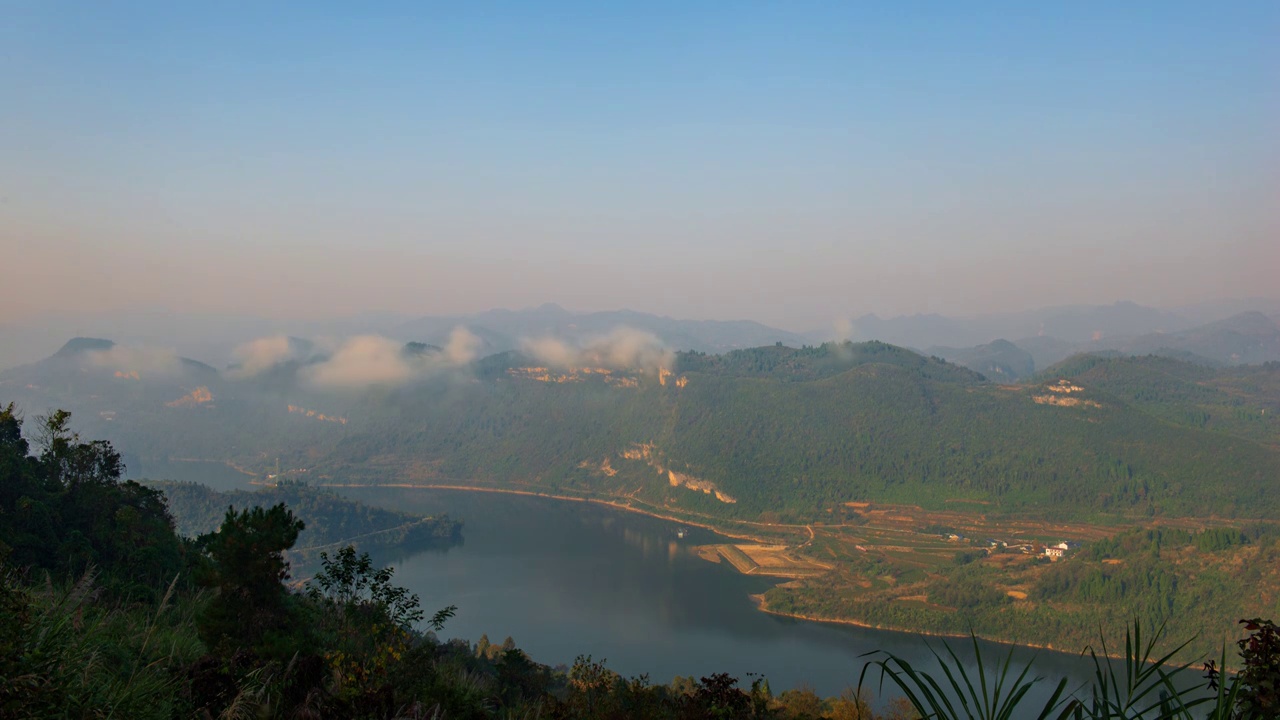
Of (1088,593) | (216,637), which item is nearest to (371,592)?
(216,637)

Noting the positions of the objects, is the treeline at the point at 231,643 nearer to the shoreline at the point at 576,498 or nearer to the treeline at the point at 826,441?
the shoreline at the point at 576,498

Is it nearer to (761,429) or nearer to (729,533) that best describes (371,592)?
(729,533)

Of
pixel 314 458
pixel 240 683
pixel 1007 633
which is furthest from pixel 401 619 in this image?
pixel 314 458

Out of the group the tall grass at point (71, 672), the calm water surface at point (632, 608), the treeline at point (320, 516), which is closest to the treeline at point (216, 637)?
the tall grass at point (71, 672)

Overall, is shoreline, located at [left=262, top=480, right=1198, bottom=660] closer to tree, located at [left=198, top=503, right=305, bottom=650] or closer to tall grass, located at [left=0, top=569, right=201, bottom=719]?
tall grass, located at [left=0, top=569, right=201, bottom=719]

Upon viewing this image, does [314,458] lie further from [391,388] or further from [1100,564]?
[1100,564]

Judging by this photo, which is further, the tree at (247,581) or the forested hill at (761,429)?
the forested hill at (761,429)
